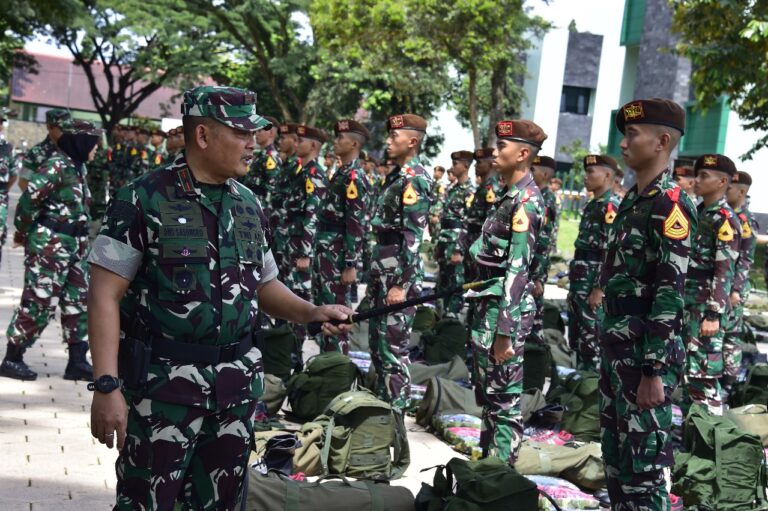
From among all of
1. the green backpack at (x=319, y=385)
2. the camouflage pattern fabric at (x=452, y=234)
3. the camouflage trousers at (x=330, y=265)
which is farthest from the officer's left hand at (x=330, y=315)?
the camouflage pattern fabric at (x=452, y=234)

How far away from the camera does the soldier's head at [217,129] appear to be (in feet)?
11.7

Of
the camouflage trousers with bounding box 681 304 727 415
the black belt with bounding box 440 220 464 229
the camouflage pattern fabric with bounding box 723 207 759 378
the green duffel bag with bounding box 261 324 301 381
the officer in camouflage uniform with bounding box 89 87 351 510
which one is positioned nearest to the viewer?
the officer in camouflage uniform with bounding box 89 87 351 510

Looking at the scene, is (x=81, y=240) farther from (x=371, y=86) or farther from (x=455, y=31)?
(x=371, y=86)

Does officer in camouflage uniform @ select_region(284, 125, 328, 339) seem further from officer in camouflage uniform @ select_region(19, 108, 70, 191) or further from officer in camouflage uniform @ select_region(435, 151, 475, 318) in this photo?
officer in camouflage uniform @ select_region(435, 151, 475, 318)

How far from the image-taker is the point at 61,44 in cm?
3506

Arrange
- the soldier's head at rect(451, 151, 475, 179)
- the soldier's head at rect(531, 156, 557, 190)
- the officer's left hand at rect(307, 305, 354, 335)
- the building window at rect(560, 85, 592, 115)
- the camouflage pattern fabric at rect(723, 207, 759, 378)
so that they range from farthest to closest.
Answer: the building window at rect(560, 85, 592, 115) → the soldier's head at rect(451, 151, 475, 179) → the soldier's head at rect(531, 156, 557, 190) → the camouflage pattern fabric at rect(723, 207, 759, 378) → the officer's left hand at rect(307, 305, 354, 335)

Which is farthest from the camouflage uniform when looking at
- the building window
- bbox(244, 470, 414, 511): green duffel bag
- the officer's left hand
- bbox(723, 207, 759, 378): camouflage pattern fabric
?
the building window

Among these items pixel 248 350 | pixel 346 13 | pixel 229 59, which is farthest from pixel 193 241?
pixel 229 59

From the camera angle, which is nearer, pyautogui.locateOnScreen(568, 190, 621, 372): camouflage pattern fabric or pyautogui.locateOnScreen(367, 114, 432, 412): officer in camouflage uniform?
pyautogui.locateOnScreen(367, 114, 432, 412): officer in camouflage uniform

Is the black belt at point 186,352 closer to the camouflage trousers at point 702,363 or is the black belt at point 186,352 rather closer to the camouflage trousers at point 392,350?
the camouflage trousers at point 392,350

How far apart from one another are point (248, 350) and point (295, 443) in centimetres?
235

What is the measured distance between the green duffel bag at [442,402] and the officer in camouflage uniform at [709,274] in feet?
5.90

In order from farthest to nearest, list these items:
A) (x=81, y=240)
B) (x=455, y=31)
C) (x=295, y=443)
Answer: (x=455, y=31)
(x=81, y=240)
(x=295, y=443)

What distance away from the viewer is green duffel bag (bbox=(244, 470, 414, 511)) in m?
4.80
